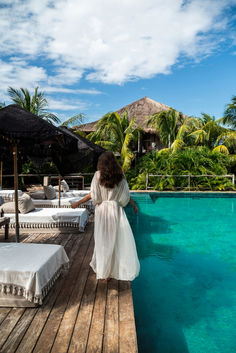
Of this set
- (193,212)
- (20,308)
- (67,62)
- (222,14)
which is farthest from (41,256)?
(67,62)

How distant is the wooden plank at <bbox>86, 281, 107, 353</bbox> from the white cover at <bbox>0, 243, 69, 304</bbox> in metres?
0.54

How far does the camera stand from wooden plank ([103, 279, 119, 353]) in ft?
6.32

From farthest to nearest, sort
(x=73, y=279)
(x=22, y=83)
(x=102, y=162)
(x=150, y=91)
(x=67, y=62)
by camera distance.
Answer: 1. (x=150, y=91)
2. (x=67, y=62)
3. (x=22, y=83)
4. (x=73, y=279)
5. (x=102, y=162)

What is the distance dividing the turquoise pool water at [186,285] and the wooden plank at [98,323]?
0.79m

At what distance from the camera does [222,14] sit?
32.3ft

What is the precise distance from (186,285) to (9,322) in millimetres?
2961

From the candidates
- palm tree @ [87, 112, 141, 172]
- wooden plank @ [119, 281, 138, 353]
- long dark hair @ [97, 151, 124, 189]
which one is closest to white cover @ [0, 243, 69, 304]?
wooden plank @ [119, 281, 138, 353]

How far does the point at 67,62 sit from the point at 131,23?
7266 mm

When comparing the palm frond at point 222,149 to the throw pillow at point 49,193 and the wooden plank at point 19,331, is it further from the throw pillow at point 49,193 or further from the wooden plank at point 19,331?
the wooden plank at point 19,331

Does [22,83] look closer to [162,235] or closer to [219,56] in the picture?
[219,56]

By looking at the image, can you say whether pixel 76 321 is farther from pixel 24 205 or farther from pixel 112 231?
pixel 24 205

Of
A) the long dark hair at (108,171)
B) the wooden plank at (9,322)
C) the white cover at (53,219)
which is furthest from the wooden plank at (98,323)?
the white cover at (53,219)

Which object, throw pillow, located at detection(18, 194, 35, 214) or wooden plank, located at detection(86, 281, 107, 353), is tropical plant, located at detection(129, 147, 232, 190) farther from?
wooden plank, located at detection(86, 281, 107, 353)

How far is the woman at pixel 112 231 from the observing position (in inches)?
109
